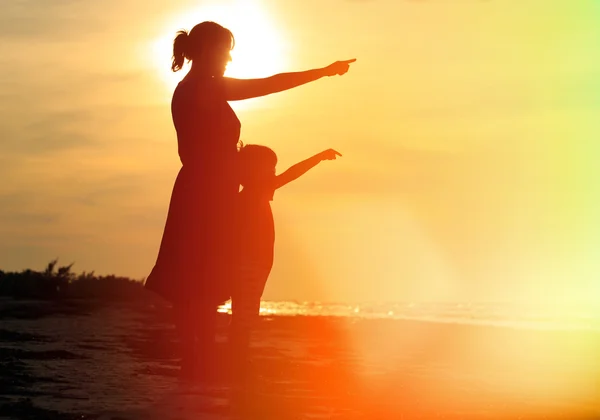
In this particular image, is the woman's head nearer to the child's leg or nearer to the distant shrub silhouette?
the child's leg

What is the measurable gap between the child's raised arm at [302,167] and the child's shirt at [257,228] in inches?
11.1

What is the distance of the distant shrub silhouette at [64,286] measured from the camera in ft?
79.0

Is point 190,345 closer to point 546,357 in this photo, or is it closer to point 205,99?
point 205,99

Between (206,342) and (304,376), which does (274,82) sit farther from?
(304,376)

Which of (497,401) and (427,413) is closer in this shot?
(427,413)

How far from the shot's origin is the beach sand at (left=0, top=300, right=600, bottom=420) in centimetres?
663

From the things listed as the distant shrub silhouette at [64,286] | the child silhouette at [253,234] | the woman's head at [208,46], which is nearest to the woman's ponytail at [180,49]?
the woman's head at [208,46]

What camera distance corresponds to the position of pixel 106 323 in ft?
52.6

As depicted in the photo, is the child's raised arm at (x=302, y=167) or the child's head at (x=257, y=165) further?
the child's raised arm at (x=302, y=167)

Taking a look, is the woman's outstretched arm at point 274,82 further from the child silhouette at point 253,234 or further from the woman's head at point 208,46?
the child silhouette at point 253,234

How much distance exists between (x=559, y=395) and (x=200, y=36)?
4.29 meters

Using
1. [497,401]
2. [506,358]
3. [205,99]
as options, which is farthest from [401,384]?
[506,358]

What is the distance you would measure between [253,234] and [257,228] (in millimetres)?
219

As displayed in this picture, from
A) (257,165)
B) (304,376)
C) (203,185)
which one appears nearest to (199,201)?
(203,185)
